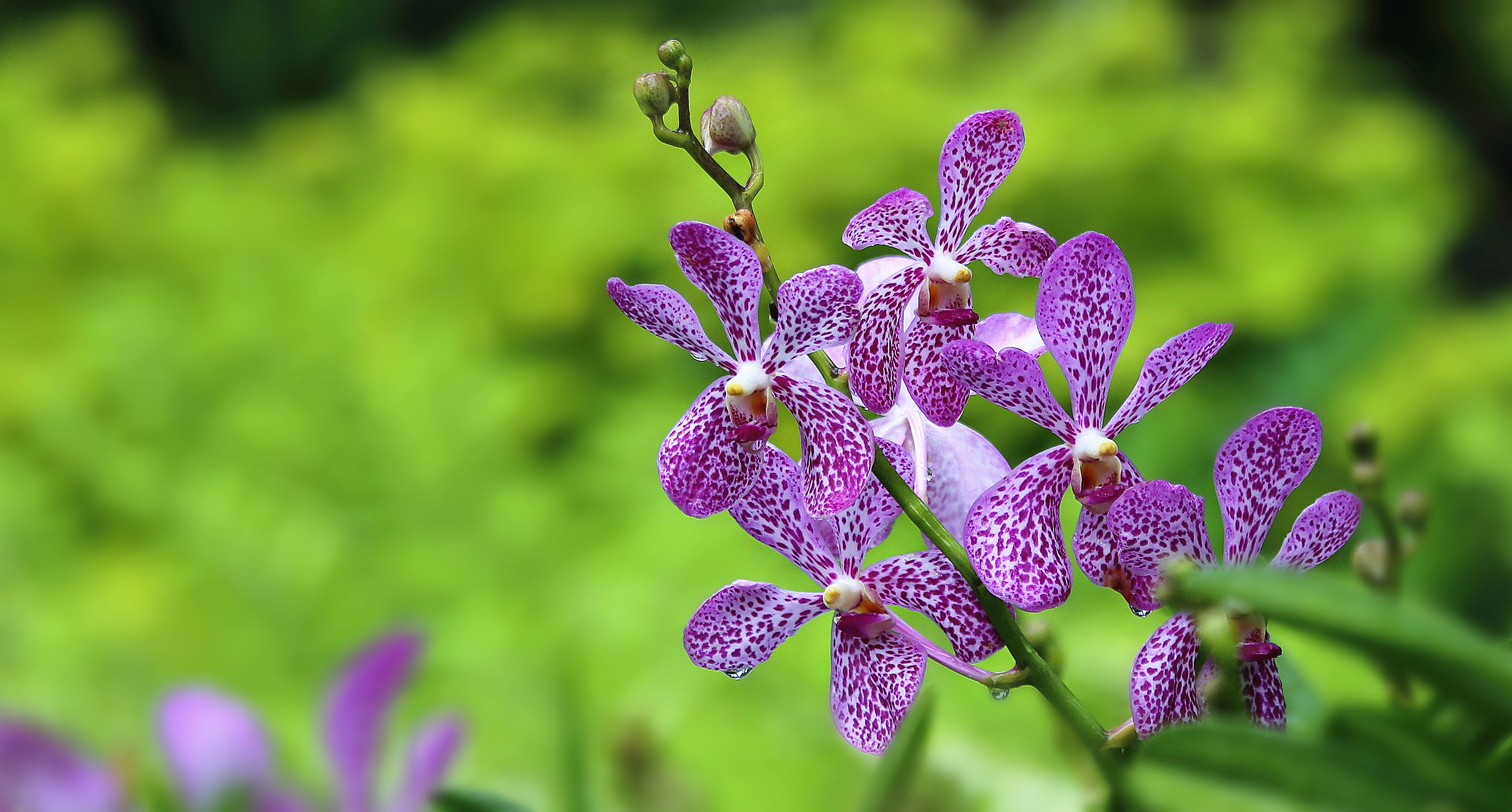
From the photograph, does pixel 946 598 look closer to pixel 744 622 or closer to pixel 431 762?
pixel 744 622

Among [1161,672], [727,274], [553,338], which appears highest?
[553,338]

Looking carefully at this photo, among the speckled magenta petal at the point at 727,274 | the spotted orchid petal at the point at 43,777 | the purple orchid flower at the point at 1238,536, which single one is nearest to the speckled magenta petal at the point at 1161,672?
the purple orchid flower at the point at 1238,536

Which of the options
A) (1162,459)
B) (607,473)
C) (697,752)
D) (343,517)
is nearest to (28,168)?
(343,517)

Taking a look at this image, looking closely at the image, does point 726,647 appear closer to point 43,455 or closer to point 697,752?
point 697,752

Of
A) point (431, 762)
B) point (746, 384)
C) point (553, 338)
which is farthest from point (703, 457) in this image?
point (553, 338)

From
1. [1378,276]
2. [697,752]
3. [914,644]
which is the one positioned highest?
[1378,276]

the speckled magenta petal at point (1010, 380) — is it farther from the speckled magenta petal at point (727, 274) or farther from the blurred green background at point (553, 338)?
the blurred green background at point (553, 338)
